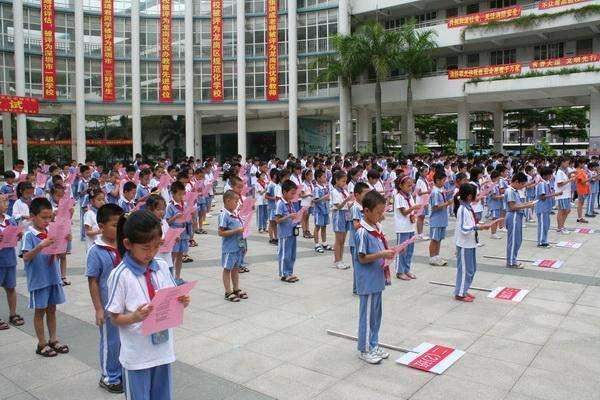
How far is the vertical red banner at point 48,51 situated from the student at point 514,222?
28477 millimetres

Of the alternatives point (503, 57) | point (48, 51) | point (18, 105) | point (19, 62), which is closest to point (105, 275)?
point (18, 105)

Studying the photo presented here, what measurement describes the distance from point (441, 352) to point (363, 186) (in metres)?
2.26

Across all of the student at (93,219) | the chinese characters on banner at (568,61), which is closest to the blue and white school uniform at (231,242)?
the student at (93,219)

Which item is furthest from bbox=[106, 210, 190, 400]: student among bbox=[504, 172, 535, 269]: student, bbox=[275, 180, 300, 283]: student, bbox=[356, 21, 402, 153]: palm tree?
bbox=[356, 21, 402, 153]: palm tree

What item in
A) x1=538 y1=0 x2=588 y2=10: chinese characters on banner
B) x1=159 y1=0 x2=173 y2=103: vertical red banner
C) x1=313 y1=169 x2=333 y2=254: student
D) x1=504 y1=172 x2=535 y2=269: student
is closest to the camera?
Answer: x1=504 y1=172 x2=535 y2=269: student

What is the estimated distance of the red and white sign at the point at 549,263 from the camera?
866cm

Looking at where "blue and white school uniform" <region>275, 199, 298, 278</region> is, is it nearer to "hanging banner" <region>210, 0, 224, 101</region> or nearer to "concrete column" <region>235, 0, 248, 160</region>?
"concrete column" <region>235, 0, 248, 160</region>

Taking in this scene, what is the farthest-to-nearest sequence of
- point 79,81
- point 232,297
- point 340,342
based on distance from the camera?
point 79,81
point 232,297
point 340,342

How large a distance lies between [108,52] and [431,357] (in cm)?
3113

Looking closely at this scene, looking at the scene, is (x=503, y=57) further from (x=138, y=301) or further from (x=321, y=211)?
(x=138, y=301)

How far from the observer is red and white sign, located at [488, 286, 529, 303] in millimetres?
6844

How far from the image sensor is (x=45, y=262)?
505cm

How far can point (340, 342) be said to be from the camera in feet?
17.5

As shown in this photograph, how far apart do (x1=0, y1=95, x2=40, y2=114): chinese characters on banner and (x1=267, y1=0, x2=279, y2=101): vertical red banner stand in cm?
1290
